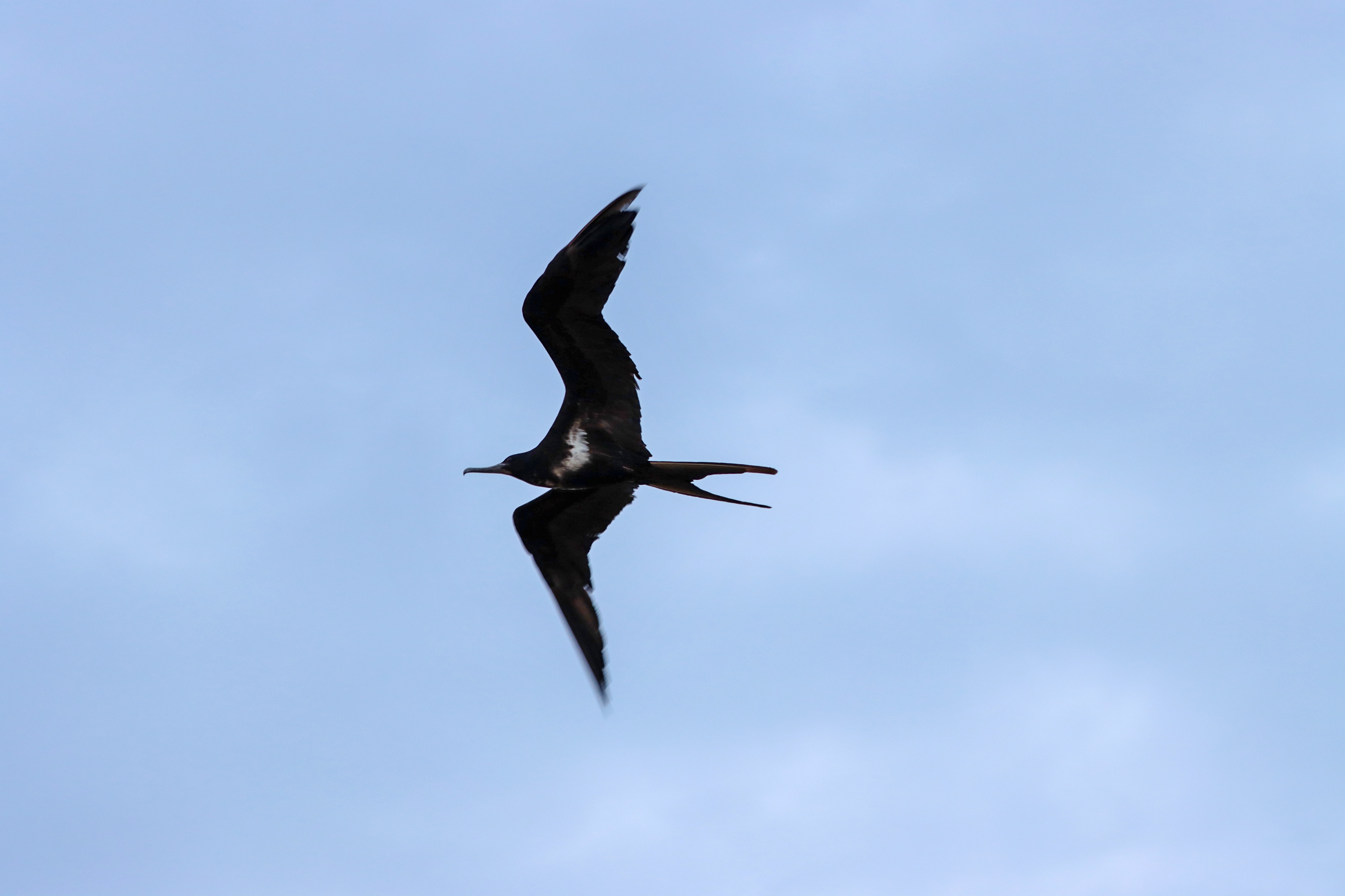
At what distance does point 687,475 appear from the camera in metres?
10.2

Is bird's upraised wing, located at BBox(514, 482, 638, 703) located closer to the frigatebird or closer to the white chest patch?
the frigatebird

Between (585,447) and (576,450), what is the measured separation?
3.3 inches

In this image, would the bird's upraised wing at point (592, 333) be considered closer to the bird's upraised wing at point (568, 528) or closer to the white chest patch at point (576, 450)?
the white chest patch at point (576, 450)

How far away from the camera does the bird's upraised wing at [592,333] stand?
9.43 m

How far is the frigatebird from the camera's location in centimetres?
956

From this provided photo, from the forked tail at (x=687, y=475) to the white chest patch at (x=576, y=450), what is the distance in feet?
1.80

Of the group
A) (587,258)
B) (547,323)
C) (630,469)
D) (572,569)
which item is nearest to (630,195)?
(587,258)

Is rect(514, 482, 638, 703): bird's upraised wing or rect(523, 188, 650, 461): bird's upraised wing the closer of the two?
rect(523, 188, 650, 461): bird's upraised wing

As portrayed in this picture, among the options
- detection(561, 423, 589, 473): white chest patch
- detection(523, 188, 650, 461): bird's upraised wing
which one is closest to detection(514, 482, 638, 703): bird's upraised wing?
detection(561, 423, 589, 473): white chest patch

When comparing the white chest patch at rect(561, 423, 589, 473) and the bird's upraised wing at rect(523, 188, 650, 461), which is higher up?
the bird's upraised wing at rect(523, 188, 650, 461)

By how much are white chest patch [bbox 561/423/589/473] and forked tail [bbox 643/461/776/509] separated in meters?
0.55

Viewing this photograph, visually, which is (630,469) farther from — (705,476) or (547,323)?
(547,323)

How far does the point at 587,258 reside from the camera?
952cm

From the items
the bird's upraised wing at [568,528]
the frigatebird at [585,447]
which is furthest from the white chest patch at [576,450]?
the bird's upraised wing at [568,528]
